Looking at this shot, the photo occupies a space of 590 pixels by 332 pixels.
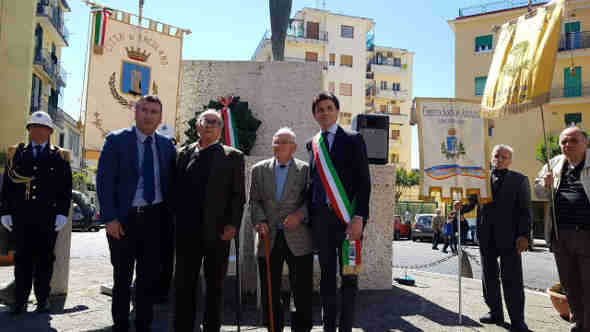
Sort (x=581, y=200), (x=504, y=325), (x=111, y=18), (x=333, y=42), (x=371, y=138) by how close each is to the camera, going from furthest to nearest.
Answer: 1. (x=333, y=42)
2. (x=111, y=18)
3. (x=371, y=138)
4. (x=504, y=325)
5. (x=581, y=200)

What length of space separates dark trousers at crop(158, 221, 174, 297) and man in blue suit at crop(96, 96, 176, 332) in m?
0.04

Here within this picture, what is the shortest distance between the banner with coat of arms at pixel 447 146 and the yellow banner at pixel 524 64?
2.36ft

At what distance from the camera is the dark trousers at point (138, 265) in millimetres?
3506

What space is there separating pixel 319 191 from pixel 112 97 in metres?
3.84

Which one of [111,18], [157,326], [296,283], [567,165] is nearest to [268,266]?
[296,283]

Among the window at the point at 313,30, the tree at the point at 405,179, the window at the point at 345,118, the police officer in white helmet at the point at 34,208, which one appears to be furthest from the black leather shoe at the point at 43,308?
the window at the point at 313,30

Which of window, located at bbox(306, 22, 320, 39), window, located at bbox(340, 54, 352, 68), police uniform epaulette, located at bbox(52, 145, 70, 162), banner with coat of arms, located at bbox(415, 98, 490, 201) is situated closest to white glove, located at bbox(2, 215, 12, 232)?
police uniform epaulette, located at bbox(52, 145, 70, 162)

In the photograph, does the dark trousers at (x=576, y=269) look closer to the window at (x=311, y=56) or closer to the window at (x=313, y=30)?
the window at (x=311, y=56)

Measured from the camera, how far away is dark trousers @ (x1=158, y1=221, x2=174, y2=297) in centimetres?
368

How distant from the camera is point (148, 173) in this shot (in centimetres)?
364

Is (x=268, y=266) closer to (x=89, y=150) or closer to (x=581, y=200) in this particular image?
(x=581, y=200)

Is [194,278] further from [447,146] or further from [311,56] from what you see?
[311,56]

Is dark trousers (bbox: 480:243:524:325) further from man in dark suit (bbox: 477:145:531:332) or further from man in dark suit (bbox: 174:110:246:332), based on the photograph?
man in dark suit (bbox: 174:110:246:332)

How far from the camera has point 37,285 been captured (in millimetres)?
4570
